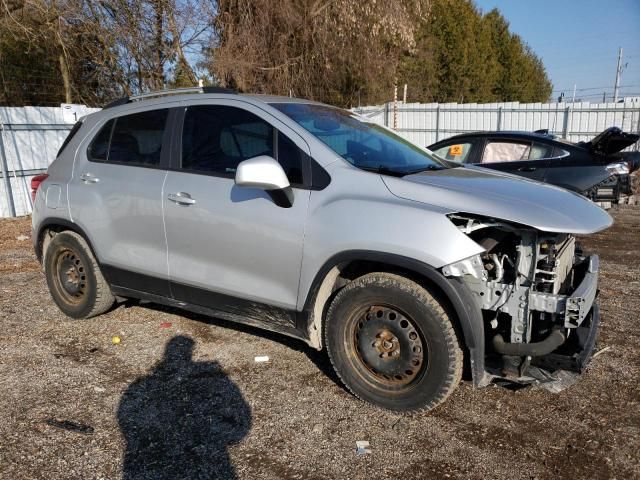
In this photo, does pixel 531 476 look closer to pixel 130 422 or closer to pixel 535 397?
pixel 535 397

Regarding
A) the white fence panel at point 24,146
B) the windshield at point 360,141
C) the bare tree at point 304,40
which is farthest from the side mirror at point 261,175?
the bare tree at point 304,40

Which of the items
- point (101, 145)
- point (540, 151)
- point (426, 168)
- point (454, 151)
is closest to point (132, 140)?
point (101, 145)

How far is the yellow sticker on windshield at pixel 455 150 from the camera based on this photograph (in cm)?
805

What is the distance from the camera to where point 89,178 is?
4.34 meters

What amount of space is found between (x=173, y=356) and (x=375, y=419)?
5.72 feet

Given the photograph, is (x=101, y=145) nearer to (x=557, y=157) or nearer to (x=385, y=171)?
(x=385, y=171)

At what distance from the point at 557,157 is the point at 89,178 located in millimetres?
6093

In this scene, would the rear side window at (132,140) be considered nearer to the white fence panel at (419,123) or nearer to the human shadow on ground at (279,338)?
the human shadow on ground at (279,338)

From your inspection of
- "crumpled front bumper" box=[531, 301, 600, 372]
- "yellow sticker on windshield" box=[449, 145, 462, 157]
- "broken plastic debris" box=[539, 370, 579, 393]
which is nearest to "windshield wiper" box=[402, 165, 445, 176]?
"crumpled front bumper" box=[531, 301, 600, 372]

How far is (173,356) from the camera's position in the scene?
160 inches

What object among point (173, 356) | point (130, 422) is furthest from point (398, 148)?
point (130, 422)

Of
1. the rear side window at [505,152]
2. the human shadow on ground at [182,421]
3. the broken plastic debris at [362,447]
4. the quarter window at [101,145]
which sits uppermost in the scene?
the quarter window at [101,145]

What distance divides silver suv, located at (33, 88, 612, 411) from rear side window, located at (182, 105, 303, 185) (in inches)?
0.4

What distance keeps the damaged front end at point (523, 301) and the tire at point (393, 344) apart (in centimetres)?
24
